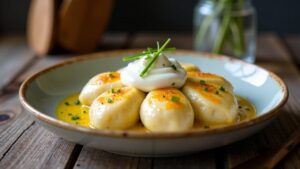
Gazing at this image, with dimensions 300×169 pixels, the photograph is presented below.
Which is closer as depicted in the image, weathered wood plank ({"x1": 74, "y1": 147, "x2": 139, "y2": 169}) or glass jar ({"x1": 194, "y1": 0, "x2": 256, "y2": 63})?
weathered wood plank ({"x1": 74, "y1": 147, "x2": 139, "y2": 169})

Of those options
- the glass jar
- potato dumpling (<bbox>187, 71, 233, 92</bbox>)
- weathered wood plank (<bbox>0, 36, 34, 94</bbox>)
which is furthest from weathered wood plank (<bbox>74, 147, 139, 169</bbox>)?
the glass jar

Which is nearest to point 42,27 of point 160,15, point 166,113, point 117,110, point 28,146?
point 160,15

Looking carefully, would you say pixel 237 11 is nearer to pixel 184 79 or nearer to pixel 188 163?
pixel 184 79

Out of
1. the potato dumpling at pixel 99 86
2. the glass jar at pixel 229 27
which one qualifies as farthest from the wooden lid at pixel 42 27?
the potato dumpling at pixel 99 86

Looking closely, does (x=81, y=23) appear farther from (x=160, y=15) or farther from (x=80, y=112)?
(x=80, y=112)

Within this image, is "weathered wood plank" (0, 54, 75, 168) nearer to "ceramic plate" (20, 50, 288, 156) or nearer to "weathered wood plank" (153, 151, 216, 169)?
"ceramic plate" (20, 50, 288, 156)

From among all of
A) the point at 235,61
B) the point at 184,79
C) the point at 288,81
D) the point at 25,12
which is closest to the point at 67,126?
the point at 184,79

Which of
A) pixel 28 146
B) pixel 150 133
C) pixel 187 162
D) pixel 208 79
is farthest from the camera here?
pixel 208 79
